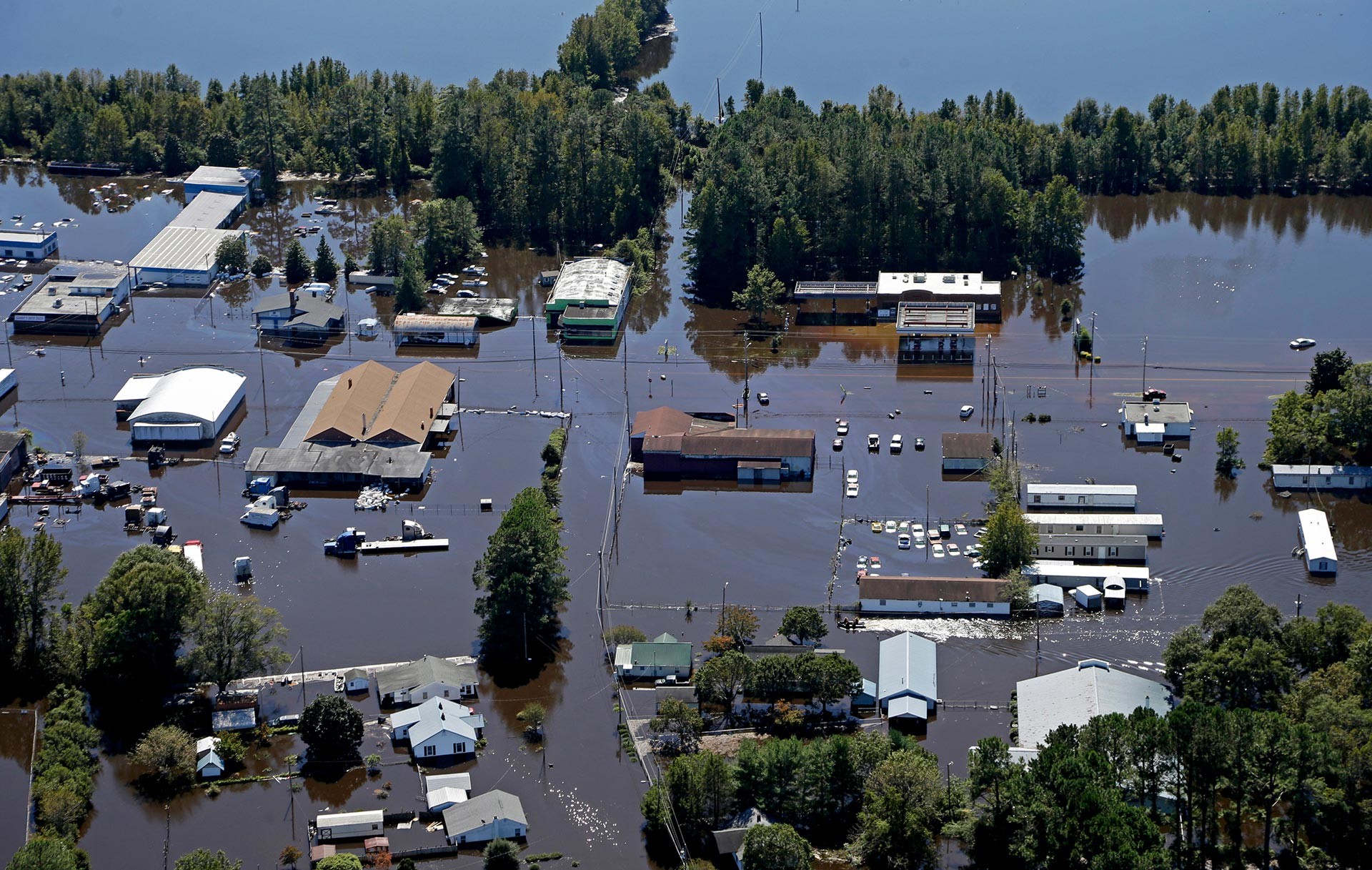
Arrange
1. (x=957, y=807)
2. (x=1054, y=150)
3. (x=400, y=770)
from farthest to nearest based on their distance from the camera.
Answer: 1. (x=1054, y=150)
2. (x=400, y=770)
3. (x=957, y=807)

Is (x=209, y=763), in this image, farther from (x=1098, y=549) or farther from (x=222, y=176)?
(x=222, y=176)

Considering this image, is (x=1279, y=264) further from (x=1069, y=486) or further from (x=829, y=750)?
(x=829, y=750)

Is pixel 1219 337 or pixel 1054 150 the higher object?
pixel 1054 150

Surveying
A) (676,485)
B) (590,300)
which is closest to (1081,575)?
(676,485)

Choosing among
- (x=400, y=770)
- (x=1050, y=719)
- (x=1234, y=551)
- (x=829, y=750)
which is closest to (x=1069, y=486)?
(x=1234, y=551)

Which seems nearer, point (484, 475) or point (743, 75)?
point (484, 475)

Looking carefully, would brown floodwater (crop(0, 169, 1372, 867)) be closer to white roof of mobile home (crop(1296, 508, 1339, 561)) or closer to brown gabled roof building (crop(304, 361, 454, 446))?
white roof of mobile home (crop(1296, 508, 1339, 561))

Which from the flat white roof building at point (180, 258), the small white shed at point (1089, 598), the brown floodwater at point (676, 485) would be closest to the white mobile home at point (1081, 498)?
the brown floodwater at point (676, 485)
